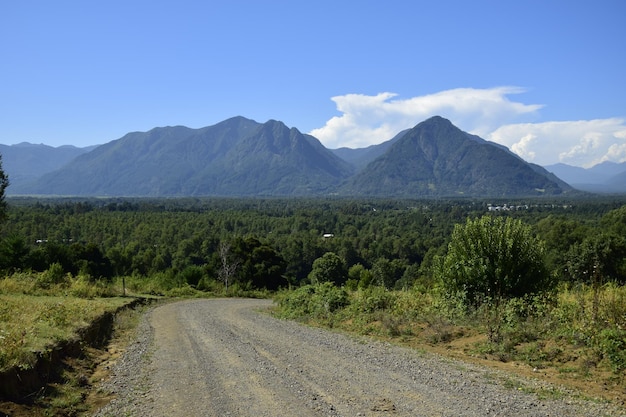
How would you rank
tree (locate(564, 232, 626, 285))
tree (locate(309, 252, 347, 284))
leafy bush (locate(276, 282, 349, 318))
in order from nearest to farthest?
leafy bush (locate(276, 282, 349, 318)) < tree (locate(564, 232, 626, 285)) < tree (locate(309, 252, 347, 284))

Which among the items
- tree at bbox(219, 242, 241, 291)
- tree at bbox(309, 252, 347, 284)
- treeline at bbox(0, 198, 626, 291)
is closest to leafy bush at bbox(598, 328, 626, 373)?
treeline at bbox(0, 198, 626, 291)

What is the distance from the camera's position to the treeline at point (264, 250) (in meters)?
40.9

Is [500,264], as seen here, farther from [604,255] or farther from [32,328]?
[604,255]

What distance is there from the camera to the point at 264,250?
54594 millimetres

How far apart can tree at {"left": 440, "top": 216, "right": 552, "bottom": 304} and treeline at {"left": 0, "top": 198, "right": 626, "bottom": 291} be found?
163 cm

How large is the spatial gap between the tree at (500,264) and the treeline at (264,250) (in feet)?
5.35

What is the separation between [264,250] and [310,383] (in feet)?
152

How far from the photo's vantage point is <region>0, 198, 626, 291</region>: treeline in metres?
40.9

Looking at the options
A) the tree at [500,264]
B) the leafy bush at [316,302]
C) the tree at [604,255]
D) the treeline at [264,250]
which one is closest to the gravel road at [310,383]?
the tree at [500,264]

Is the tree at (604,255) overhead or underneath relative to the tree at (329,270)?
overhead

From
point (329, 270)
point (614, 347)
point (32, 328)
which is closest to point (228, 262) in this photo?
point (329, 270)

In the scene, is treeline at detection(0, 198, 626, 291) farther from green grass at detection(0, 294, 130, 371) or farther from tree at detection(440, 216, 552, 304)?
green grass at detection(0, 294, 130, 371)

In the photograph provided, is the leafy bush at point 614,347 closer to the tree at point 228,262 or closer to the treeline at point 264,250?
the treeline at point 264,250

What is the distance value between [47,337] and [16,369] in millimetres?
2932
